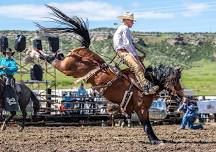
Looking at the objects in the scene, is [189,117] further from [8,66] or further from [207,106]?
[8,66]

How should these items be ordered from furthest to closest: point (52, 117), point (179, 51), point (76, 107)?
point (179, 51) < point (76, 107) < point (52, 117)

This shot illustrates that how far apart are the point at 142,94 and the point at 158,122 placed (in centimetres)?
1085

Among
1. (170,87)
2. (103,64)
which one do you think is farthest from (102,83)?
(170,87)

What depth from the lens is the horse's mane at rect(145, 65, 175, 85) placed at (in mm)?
12664

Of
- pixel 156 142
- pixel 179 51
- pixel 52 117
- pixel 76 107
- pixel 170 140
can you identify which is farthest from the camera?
pixel 179 51

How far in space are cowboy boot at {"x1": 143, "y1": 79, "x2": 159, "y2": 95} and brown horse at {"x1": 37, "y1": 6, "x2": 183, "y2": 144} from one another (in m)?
0.12

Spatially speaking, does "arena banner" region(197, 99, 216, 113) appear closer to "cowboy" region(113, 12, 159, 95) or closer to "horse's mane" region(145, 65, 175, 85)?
"horse's mane" region(145, 65, 175, 85)

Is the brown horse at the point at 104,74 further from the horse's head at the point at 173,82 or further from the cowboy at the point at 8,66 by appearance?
the cowboy at the point at 8,66

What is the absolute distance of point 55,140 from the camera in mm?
12922

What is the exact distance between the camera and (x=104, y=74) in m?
12.8

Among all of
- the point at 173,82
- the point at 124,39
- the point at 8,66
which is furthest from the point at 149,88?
the point at 8,66

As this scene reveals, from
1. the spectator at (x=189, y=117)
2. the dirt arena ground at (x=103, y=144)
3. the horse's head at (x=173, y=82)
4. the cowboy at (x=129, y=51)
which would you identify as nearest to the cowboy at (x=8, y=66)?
the dirt arena ground at (x=103, y=144)

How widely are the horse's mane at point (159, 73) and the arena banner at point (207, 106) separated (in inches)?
521

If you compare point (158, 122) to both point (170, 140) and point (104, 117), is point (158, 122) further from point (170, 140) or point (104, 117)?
point (170, 140)
